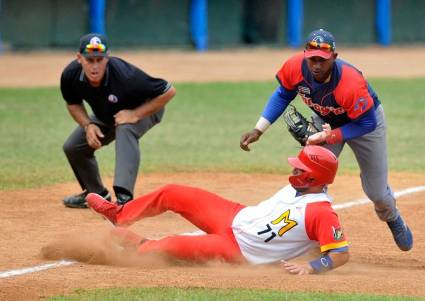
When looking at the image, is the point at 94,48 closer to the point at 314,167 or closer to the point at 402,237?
the point at 314,167

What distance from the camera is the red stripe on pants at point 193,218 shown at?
6902 mm

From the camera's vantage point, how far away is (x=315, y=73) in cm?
733

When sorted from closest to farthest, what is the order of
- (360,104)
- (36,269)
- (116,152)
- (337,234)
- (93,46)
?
(337,234), (36,269), (360,104), (93,46), (116,152)

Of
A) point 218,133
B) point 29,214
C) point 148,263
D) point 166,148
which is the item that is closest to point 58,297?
point 148,263

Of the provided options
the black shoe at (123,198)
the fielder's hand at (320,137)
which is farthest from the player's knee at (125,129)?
the fielder's hand at (320,137)

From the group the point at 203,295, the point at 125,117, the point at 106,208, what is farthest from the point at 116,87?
the point at 203,295

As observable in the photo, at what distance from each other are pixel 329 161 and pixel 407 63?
19.5 metres

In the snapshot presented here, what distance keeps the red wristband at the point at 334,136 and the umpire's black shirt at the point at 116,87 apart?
224 centimetres

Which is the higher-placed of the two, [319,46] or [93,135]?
[319,46]

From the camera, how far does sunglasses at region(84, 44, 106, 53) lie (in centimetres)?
858

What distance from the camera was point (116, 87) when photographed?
8.95 m

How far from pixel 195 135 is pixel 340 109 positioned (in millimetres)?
7614

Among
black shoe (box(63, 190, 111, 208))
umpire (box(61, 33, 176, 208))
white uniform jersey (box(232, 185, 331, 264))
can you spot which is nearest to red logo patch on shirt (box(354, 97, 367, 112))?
white uniform jersey (box(232, 185, 331, 264))

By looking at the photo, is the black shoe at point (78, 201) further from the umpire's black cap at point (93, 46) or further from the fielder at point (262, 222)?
the fielder at point (262, 222)
